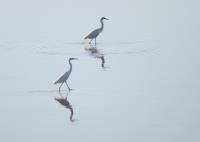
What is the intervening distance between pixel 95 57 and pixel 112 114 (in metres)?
5.83

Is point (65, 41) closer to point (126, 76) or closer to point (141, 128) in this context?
point (126, 76)

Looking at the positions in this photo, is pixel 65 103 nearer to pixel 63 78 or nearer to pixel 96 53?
pixel 63 78

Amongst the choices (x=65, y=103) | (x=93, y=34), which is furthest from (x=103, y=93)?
(x=93, y=34)

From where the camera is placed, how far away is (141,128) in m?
12.5

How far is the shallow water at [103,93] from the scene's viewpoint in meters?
12.4

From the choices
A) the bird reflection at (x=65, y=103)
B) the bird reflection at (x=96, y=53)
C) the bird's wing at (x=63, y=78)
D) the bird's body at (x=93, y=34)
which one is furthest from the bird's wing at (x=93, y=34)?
the bird reflection at (x=65, y=103)

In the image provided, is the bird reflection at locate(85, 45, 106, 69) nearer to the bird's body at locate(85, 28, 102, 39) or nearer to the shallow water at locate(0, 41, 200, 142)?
the shallow water at locate(0, 41, 200, 142)

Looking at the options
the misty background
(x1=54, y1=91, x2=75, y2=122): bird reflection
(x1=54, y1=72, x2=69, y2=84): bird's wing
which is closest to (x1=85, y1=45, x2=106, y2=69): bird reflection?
the misty background

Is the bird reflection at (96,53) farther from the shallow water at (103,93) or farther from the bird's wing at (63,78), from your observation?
the bird's wing at (63,78)

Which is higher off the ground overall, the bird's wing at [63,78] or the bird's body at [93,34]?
the bird's body at [93,34]

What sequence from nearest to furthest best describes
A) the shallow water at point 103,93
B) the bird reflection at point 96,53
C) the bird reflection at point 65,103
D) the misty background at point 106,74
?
the shallow water at point 103,93 < the misty background at point 106,74 < the bird reflection at point 65,103 < the bird reflection at point 96,53

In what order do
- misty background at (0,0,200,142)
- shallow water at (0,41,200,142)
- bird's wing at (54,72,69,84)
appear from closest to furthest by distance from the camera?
shallow water at (0,41,200,142), misty background at (0,0,200,142), bird's wing at (54,72,69,84)

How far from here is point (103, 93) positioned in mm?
→ 15055

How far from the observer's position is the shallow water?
12.4 meters
